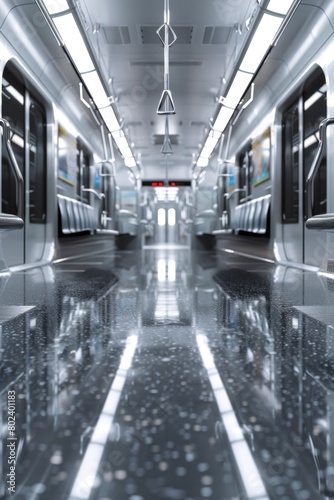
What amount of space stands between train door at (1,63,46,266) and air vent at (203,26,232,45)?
2537 millimetres

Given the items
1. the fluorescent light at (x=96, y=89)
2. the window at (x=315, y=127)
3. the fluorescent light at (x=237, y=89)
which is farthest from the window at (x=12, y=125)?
the window at (x=315, y=127)

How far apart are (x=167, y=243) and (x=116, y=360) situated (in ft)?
53.6

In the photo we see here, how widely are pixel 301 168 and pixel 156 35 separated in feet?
9.01

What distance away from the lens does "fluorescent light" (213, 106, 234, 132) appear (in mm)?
6461

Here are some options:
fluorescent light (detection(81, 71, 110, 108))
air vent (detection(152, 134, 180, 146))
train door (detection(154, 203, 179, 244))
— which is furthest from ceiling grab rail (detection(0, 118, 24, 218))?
train door (detection(154, 203, 179, 244))

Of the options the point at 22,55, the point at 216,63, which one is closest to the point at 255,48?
the point at 216,63

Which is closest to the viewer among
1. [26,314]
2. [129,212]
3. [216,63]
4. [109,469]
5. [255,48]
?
[109,469]

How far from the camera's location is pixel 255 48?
4312mm

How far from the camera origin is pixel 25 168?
572cm

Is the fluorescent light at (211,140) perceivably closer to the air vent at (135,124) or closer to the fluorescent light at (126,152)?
the air vent at (135,124)

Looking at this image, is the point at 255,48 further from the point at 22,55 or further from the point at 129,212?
the point at 129,212

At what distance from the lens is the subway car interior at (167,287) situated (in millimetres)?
718

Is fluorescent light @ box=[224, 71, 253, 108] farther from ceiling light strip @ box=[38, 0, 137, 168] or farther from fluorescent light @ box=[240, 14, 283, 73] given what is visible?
ceiling light strip @ box=[38, 0, 137, 168]

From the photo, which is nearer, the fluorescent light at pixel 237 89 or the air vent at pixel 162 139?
the fluorescent light at pixel 237 89
